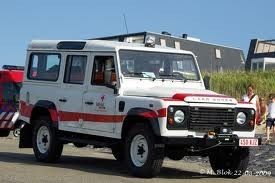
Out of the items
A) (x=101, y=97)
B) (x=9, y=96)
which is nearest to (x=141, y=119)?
(x=101, y=97)

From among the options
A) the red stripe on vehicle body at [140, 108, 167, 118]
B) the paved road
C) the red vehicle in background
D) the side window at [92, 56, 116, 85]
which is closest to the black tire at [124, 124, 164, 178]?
the paved road

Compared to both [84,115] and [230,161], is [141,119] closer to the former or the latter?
[84,115]

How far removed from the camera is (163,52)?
494 inches

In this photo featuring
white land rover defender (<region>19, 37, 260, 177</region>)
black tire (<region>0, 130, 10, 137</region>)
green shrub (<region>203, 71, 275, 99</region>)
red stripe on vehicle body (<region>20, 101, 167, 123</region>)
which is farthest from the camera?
green shrub (<region>203, 71, 275, 99</region>)

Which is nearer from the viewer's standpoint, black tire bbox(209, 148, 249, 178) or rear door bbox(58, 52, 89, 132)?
black tire bbox(209, 148, 249, 178)

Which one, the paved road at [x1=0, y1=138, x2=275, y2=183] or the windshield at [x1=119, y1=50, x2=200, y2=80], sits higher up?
the windshield at [x1=119, y1=50, x2=200, y2=80]

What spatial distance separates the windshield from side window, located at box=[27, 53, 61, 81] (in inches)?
80.9

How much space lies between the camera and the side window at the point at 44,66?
13483 millimetres

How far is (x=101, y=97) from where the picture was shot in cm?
1189

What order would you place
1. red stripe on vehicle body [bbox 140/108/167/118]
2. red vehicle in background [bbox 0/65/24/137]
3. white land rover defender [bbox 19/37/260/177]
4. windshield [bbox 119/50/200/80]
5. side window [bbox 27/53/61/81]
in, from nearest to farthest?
red stripe on vehicle body [bbox 140/108/167/118] → white land rover defender [bbox 19/37/260/177] → windshield [bbox 119/50/200/80] → side window [bbox 27/53/61/81] → red vehicle in background [bbox 0/65/24/137]

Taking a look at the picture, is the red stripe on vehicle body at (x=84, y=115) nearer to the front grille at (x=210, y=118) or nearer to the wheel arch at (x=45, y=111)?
the wheel arch at (x=45, y=111)

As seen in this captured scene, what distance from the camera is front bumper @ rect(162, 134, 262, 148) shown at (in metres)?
10.4

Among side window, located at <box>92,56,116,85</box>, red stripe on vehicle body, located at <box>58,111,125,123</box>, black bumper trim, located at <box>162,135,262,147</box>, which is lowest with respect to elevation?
black bumper trim, located at <box>162,135,262,147</box>

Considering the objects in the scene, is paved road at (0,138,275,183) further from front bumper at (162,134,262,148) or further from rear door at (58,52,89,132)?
rear door at (58,52,89,132)
